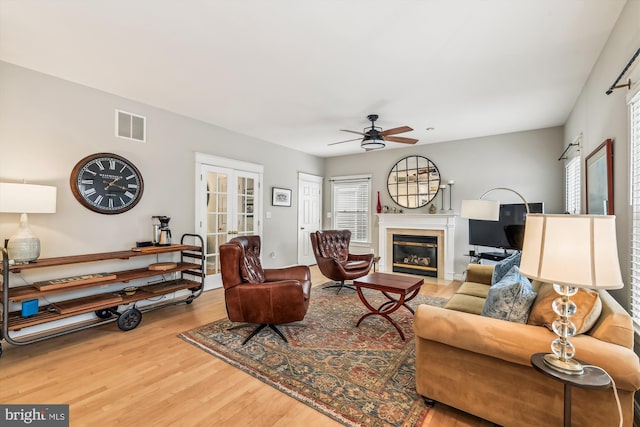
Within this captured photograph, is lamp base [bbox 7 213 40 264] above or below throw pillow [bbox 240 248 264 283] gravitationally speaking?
above

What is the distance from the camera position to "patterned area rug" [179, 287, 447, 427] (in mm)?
1869

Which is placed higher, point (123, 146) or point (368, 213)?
point (123, 146)

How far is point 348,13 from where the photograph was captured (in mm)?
2062

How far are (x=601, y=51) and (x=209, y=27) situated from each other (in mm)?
3386

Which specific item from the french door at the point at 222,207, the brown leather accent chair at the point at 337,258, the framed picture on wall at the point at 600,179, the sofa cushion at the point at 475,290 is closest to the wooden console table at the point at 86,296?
the french door at the point at 222,207

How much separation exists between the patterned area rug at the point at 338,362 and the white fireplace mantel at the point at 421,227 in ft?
7.83

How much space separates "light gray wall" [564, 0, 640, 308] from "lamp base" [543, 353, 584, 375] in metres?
1.16

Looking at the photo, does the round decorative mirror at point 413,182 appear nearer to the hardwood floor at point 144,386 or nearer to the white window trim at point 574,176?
the white window trim at point 574,176

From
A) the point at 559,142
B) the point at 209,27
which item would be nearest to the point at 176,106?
the point at 209,27

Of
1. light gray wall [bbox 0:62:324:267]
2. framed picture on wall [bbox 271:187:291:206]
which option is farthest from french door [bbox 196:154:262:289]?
framed picture on wall [bbox 271:187:291:206]

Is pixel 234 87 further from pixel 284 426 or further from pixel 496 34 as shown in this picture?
pixel 284 426

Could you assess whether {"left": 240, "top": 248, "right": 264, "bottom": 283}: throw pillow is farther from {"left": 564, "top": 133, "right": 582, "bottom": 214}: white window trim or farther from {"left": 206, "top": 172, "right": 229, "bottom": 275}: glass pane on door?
{"left": 564, "top": 133, "right": 582, "bottom": 214}: white window trim

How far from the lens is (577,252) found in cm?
117

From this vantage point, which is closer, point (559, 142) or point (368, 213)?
point (559, 142)
